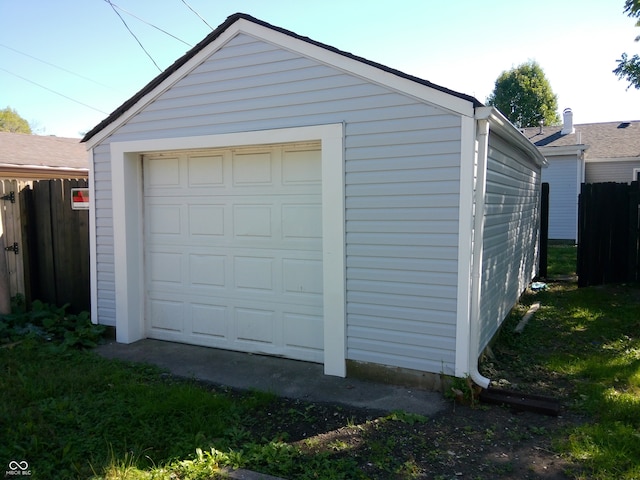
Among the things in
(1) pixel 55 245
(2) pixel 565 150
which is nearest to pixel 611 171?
(2) pixel 565 150

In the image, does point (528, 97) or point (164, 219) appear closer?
point (164, 219)

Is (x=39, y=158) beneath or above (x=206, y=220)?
above

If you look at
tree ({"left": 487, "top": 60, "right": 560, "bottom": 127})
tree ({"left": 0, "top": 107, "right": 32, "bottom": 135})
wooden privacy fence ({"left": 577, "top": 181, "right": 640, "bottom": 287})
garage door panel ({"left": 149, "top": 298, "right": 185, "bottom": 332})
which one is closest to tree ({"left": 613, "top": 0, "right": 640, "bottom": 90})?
wooden privacy fence ({"left": 577, "top": 181, "right": 640, "bottom": 287})

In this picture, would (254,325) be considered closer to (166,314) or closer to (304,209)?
(166,314)

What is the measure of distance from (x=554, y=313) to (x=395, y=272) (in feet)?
13.5

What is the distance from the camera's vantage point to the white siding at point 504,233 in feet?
17.0

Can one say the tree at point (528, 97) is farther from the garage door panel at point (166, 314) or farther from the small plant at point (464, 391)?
the small plant at point (464, 391)

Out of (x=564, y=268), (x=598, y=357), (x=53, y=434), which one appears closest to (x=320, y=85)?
(x=53, y=434)

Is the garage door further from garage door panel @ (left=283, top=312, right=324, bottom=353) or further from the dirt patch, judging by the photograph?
the dirt patch

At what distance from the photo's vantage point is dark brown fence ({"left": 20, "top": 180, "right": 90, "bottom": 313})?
7070 millimetres

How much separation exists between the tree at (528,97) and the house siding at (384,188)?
113 ft

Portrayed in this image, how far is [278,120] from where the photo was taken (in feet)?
17.1

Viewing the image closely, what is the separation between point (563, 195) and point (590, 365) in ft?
47.4

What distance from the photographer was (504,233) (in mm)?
6227
